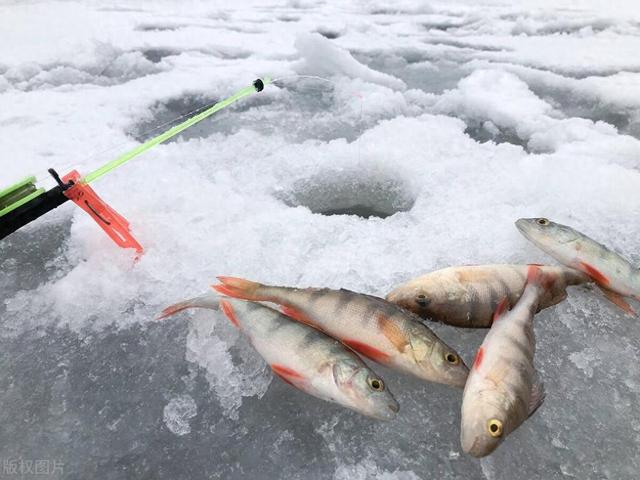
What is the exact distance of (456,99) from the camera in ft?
15.0

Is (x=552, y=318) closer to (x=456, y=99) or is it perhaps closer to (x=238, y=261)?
(x=238, y=261)

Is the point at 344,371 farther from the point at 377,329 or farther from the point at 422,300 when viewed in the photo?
the point at 422,300

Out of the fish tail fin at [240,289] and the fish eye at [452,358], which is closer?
the fish eye at [452,358]

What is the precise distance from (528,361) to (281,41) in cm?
645

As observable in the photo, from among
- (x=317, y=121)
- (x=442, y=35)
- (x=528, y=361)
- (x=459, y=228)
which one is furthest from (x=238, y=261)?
(x=442, y=35)

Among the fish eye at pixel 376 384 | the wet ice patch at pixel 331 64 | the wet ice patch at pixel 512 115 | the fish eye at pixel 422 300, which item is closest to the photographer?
the fish eye at pixel 376 384

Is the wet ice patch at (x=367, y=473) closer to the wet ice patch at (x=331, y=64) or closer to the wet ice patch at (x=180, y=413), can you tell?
the wet ice patch at (x=180, y=413)

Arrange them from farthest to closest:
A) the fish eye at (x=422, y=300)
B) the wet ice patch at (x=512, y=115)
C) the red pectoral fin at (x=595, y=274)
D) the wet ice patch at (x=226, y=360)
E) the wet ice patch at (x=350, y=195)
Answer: the wet ice patch at (x=512, y=115), the wet ice patch at (x=350, y=195), the red pectoral fin at (x=595, y=274), the fish eye at (x=422, y=300), the wet ice patch at (x=226, y=360)

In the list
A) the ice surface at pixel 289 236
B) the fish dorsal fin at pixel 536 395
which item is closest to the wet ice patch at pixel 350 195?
the ice surface at pixel 289 236

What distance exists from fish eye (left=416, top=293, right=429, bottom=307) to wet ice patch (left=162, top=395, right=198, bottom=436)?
3.39ft

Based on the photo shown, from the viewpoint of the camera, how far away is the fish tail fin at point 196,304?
82.0 inches

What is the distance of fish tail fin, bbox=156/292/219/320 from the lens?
2.08 metres

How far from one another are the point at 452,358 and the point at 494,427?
29 cm

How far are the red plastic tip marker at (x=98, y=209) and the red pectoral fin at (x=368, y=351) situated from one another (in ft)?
4.27
